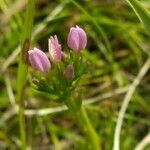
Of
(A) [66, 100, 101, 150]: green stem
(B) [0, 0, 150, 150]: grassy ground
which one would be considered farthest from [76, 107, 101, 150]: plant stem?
(B) [0, 0, 150, 150]: grassy ground

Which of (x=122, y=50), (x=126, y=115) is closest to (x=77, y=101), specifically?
(x=126, y=115)

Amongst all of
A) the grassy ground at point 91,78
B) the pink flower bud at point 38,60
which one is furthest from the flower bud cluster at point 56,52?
the grassy ground at point 91,78

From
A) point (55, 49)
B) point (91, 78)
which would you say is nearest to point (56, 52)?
point (55, 49)

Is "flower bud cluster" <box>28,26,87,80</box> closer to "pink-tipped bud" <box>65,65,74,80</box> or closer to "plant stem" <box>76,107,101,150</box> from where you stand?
"pink-tipped bud" <box>65,65,74,80</box>

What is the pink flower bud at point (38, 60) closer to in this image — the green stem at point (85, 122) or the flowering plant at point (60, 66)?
the flowering plant at point (60, 66)

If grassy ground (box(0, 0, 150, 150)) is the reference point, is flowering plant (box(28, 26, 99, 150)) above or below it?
above

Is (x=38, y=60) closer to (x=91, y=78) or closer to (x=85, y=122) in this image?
(x=85, y=122)

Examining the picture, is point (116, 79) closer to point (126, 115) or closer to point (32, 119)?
point (126, 115)
